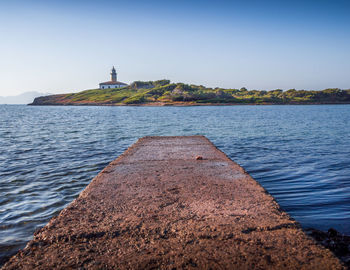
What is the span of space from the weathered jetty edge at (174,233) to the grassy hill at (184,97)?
109m

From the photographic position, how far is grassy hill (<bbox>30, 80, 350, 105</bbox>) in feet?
388

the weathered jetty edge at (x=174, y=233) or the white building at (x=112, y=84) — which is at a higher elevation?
the white building at (x=112, y=84)

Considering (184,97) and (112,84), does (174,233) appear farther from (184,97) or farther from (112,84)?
(112,84)

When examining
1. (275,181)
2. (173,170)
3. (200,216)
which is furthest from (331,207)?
(200,216)

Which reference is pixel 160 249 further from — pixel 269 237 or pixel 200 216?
pixel 269 237

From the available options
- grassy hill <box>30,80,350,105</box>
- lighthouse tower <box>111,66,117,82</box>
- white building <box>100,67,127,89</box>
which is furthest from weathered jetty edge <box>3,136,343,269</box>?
lighthouse tower <box>111,66,117,82</box>

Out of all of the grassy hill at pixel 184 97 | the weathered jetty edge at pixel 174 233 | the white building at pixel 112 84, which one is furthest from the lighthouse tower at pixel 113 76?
the weathered jetty edge at pixel 174 233

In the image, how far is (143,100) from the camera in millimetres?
121750

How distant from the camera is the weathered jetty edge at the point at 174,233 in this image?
2.10 m

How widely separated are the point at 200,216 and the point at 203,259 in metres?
0.81

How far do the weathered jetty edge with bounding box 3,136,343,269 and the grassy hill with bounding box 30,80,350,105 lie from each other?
109168 millimetres

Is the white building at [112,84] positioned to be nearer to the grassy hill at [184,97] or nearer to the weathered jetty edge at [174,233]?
the grassy hill at [184,97]

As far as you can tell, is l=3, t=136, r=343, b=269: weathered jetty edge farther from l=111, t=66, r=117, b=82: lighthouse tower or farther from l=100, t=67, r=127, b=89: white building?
l=111, t=66, r=117, b=82: lighthouse tower

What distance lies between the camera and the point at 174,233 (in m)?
2.53
